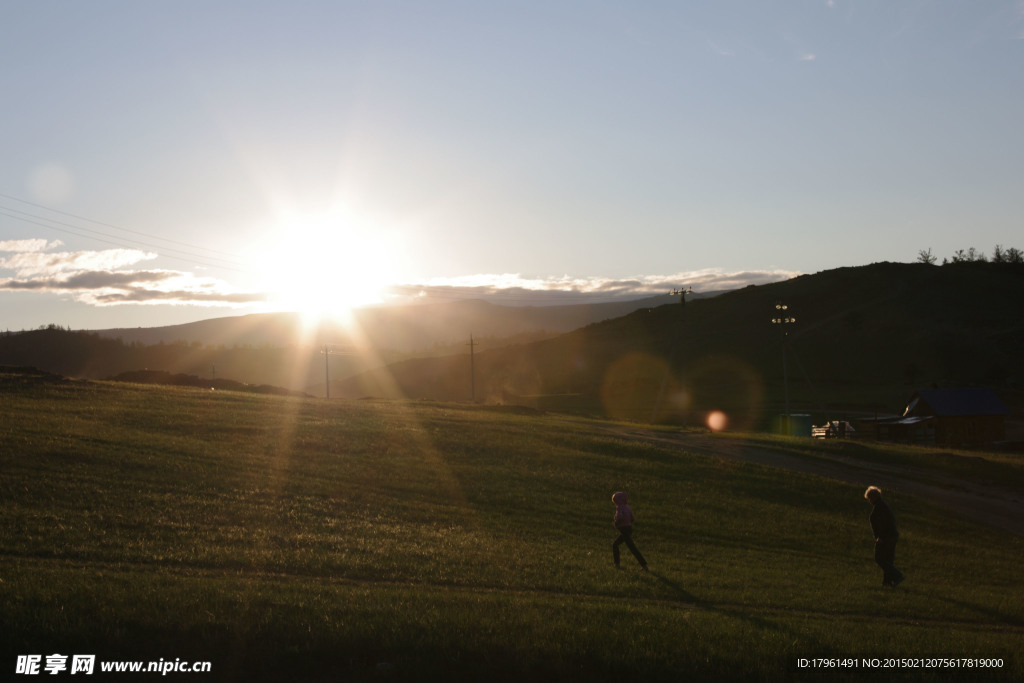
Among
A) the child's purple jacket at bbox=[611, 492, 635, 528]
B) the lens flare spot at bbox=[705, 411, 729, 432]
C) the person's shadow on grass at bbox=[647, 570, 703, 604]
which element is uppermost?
the child's purple jacket at bbox=[611, 492, 635, 528]

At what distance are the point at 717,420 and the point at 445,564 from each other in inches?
2845

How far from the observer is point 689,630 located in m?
12.7

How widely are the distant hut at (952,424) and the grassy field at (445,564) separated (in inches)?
1502

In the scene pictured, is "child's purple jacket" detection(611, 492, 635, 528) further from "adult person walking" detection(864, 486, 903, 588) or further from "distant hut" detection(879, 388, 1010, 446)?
"distant hut" detection(879, 388, 1010, 446)

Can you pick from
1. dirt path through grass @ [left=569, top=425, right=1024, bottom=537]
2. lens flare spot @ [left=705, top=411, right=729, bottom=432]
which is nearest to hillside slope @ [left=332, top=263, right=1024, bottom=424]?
lens flare spot @ [left=705, top=411, right=729, bottom=432]

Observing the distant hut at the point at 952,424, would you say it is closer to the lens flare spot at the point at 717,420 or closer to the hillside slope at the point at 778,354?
the lens flare spot at the point at 717,420

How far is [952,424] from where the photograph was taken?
7075 centimetres

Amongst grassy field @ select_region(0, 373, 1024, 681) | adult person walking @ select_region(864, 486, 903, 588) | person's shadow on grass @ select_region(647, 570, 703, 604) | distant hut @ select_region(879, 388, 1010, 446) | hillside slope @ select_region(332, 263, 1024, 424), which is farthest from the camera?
hillside slope @ select_region(332, 263, 1024, 424)

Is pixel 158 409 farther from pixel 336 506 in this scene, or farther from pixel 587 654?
pixel 587 654

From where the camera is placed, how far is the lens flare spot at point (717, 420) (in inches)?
3226

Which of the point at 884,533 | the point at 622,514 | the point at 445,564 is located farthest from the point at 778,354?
the point at 445,564

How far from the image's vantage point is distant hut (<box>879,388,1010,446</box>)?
7025cm

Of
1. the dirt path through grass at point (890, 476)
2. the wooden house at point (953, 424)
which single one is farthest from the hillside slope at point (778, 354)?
the dirt path through grass at point (890, 476)

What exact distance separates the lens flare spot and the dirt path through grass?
987 inches
